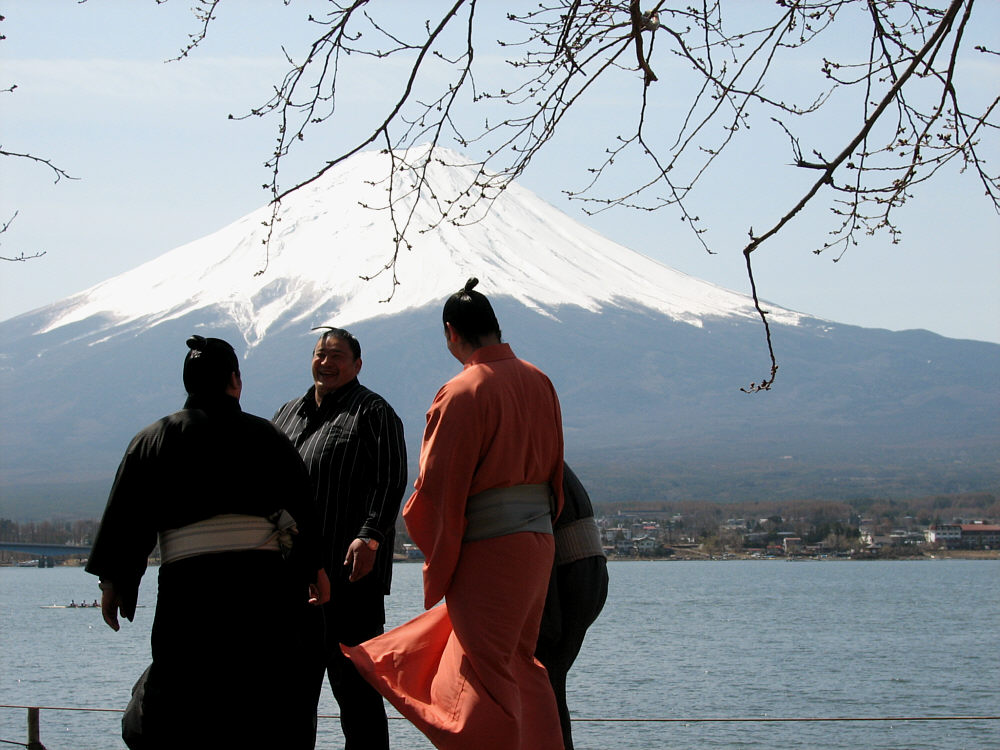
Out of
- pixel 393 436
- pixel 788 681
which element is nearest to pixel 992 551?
pixel 788 681

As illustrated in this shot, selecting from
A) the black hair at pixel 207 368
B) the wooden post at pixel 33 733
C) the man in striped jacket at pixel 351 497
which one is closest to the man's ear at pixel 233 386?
the black hair at pixel 207 368

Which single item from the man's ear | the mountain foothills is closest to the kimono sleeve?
the man's ear

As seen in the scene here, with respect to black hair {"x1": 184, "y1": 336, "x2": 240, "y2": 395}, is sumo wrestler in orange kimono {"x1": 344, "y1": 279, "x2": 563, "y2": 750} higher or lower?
lower

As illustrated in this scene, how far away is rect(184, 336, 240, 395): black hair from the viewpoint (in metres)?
3.40

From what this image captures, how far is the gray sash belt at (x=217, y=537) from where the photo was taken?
3281 mm

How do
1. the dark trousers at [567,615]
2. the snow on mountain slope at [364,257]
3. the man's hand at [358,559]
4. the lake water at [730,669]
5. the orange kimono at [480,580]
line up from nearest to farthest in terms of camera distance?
the orange kimono at [480,580] < the dark trousers at [567,615] < the man's hand at [358,559] < the lake water at [730,669] < the snow on mountain slope at [364,257]

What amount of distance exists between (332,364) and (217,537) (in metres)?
0.98

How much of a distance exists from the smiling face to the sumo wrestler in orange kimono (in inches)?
35.2

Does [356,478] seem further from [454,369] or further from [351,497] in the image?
[454,369]

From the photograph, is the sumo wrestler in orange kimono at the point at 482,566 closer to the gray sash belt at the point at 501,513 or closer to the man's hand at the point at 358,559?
the gray sash belt at the point at 501,513

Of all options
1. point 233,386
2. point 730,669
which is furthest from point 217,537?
point 730,669

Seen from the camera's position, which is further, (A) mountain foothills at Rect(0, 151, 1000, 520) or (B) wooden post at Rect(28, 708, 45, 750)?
(A) mountain foothills at Rect(0, 151, 1000, 520)

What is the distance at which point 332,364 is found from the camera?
4.14 metres

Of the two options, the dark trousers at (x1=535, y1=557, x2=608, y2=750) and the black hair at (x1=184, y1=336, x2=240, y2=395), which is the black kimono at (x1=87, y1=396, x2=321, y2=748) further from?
the dark trousers at (x1=535, y1=557, x2=608, y2=750)
